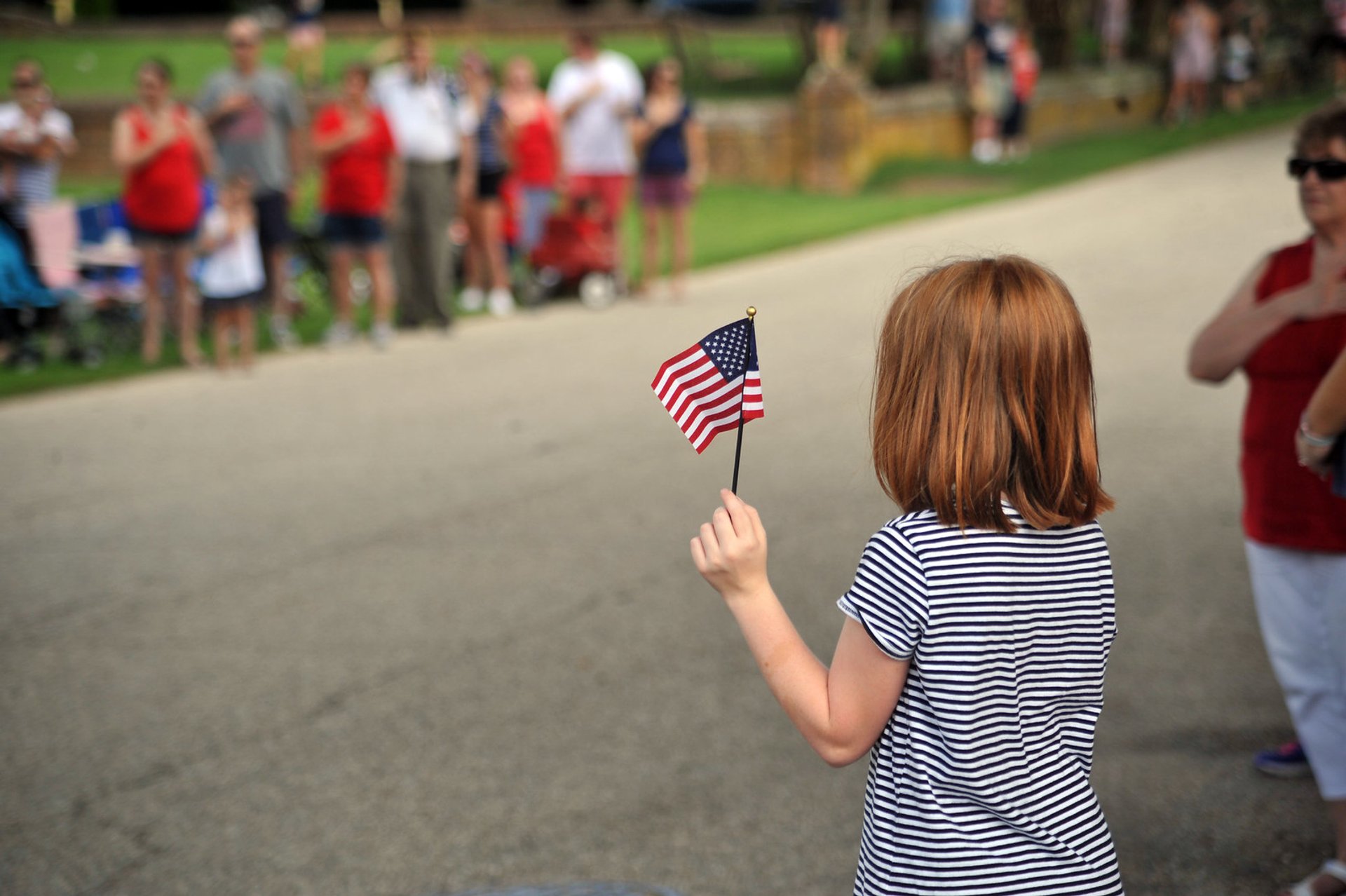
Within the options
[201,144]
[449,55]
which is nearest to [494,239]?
[201,144]

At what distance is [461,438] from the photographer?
347 inches

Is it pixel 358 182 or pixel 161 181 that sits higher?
pixel 161 181

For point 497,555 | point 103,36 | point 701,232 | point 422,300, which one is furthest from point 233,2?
point 497,555

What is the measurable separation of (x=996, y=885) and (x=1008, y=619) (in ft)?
1.26

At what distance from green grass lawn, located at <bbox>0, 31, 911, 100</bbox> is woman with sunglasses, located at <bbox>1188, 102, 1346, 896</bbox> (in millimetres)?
22836

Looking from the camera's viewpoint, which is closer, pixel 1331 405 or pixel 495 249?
pixel 1331 405

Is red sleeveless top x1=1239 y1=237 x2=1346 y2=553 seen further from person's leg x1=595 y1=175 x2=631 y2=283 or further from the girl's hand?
person's leg x1=595 y1=175 x2=631 y2=283

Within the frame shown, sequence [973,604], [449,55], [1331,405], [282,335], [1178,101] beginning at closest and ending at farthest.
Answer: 1. [973,604]
2. [1331,405]
3. [282,335]
4. [1178,101]
5. [449,55]

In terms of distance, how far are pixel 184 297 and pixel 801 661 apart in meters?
9.77

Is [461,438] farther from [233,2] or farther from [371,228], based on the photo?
[233,2]

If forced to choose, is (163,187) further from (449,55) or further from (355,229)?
(449,55)

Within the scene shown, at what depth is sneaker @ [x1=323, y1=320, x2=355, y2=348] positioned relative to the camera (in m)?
12.0

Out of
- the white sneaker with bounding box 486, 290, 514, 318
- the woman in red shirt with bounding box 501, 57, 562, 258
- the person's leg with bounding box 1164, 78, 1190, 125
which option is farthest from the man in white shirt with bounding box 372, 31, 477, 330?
the person's leg with bounding box 1164, 78, 1190, 125

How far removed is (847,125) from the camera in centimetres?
2208
